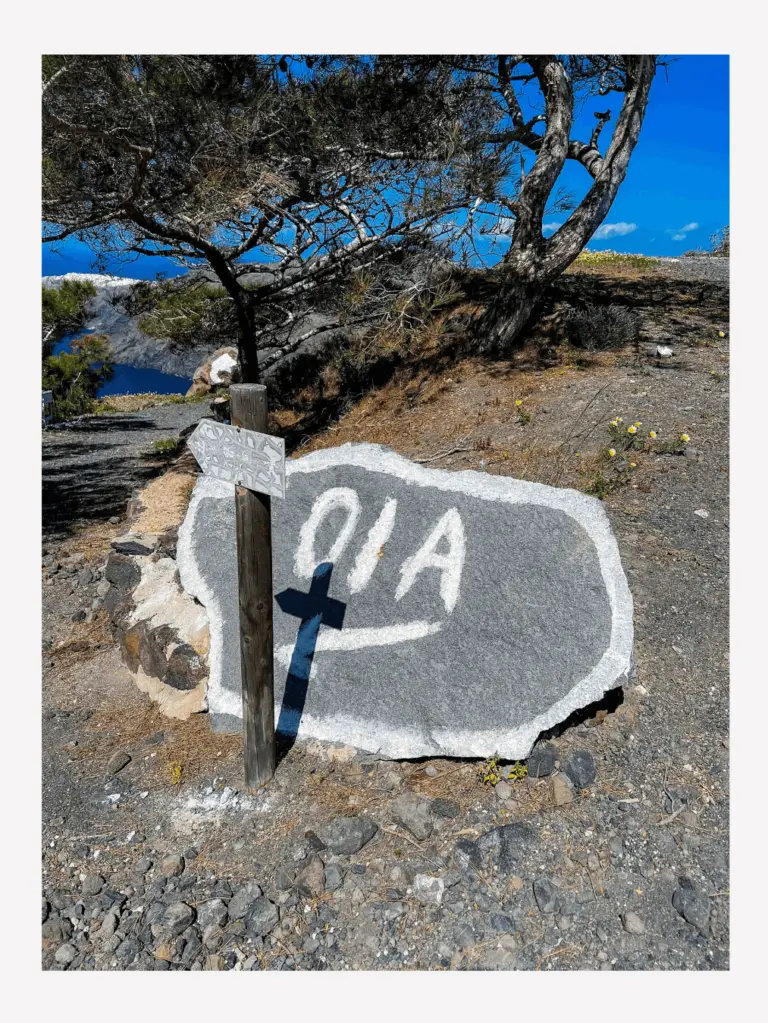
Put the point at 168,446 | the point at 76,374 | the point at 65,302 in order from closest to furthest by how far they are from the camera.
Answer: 1. the point at 168,446
2. the point at 65,302
3. the point at 76,374

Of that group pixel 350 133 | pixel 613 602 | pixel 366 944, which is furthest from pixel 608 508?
pixel 350 133

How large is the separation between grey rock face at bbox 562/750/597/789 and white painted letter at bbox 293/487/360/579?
6.19ft

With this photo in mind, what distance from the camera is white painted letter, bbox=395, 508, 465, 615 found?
4.03 meters

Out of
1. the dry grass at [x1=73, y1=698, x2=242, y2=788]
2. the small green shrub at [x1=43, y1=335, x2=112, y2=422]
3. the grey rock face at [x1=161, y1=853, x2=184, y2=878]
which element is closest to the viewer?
the grey rock face at [x1=161, y1=853, x2=184, y2=878]

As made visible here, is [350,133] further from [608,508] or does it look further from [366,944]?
[366,944]

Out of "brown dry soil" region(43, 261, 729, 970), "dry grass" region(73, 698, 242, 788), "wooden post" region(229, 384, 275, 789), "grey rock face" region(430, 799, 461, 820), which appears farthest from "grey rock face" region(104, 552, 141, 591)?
"grey rock face" region(430, 799, 461, 820)

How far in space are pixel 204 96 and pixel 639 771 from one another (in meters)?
6.21

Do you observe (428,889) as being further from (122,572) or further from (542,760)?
(122,572)

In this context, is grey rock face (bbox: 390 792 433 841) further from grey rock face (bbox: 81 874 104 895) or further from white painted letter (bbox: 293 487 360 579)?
white painted letter (bbox: 293 487 360 579)

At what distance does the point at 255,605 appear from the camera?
3176 millimetres

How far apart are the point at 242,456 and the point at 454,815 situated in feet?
6.87

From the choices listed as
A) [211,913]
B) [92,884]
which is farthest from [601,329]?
[92,884]

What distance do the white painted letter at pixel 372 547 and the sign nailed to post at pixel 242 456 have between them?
4.60 feet

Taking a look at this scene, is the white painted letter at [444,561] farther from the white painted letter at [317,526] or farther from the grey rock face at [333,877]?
the grey rock face at [333,877]
